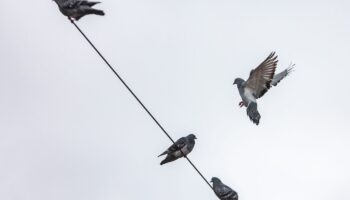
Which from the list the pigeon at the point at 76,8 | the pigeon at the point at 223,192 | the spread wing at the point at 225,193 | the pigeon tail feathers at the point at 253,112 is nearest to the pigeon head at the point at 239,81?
the pigeon tail feathers at the point at 253,112

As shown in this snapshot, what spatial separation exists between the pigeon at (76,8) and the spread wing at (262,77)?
6.32m

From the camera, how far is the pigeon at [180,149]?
24438mm

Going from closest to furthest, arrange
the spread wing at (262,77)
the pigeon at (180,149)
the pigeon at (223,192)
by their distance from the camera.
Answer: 1. the pigeon at (223,192)
2. the pigeon at (180,149)
3. the spread wing at (262,77)

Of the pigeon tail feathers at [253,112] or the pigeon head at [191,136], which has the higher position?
the pigeon head at [191,136]

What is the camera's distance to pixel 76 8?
21.9 m

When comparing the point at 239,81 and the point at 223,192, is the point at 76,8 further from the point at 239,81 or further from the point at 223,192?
the point at 239,81

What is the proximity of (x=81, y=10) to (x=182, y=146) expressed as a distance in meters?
5.81

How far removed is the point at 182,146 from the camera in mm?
25609

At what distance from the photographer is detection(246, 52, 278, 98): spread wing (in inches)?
1025

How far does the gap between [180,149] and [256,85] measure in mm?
4430

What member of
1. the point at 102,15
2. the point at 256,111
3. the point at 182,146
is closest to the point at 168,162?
the point at 182,146

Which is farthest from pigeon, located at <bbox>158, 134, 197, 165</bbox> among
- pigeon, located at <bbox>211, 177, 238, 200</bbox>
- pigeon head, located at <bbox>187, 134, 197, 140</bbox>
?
pigeon, located at <bbox>211, 177, 238, 200</bbox>

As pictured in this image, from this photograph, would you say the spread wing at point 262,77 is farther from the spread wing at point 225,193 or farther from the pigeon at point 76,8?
the pigeon at point 76,8

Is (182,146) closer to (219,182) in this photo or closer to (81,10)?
(219,182)
